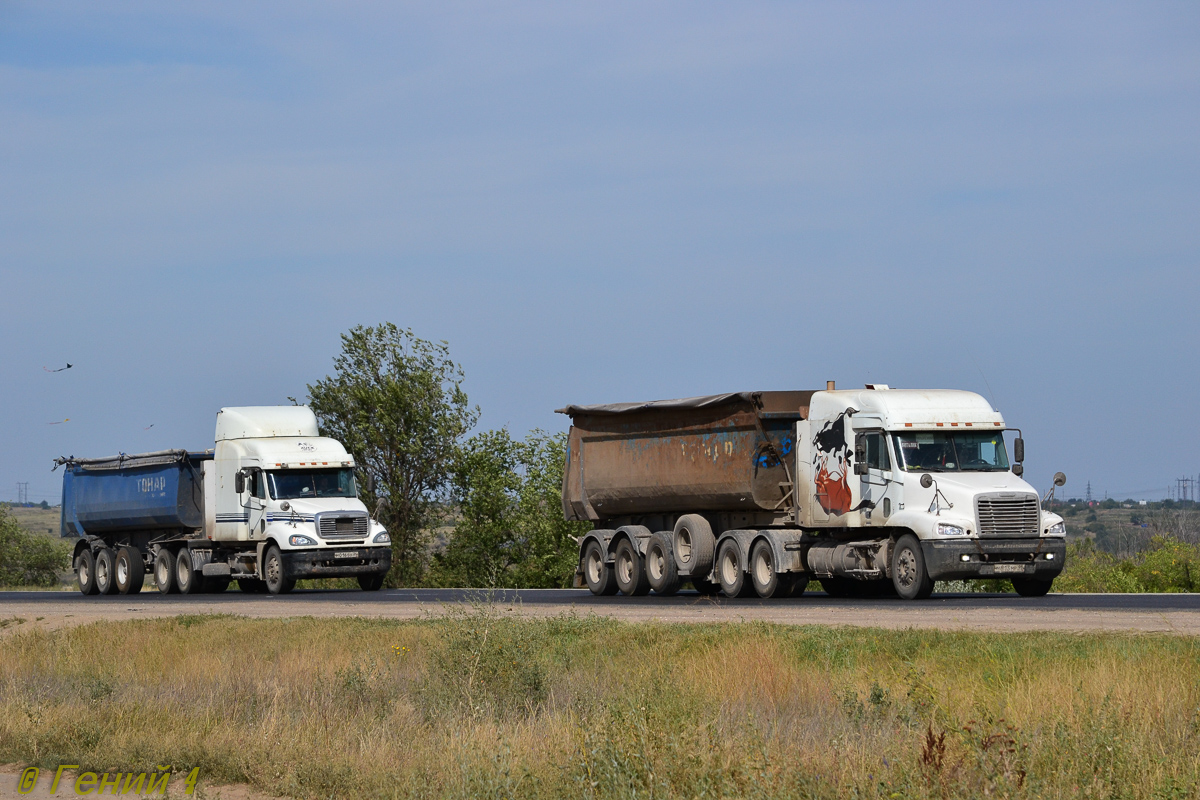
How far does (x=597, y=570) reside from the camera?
32.2 metres

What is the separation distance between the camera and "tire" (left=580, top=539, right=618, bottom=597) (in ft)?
104

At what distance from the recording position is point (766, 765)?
9219 mm

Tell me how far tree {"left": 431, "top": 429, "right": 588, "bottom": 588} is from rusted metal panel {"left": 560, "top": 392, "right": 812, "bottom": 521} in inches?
643

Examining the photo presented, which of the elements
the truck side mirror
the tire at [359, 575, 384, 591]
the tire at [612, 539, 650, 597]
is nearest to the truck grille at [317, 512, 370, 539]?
the tire at [359, 575, 384, 591]

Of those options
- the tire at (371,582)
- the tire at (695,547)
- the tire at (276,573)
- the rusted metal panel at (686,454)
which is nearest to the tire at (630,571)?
the rusted metal panel at (686,454)

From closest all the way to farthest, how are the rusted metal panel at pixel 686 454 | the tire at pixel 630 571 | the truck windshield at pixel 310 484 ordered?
1. the rusted metal panel at pixel 686 454
2. the tire at pixel 630 571
3. the truck windshield at pixel 310 484

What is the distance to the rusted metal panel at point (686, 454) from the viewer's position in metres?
27.5

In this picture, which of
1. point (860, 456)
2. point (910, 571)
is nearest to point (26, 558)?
point (860, 456)

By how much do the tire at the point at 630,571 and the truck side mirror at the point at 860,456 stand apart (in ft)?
20.3

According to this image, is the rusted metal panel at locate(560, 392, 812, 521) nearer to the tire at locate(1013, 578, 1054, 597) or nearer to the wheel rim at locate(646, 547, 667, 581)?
the wheel rim at locate(646, 547, 667, 581)

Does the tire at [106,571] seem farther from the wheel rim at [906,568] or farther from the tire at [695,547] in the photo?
the wheel rim at [906,568]

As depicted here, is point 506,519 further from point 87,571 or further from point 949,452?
point 949,452

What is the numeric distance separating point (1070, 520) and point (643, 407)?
340 feet

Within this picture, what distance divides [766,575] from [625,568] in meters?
4.51
